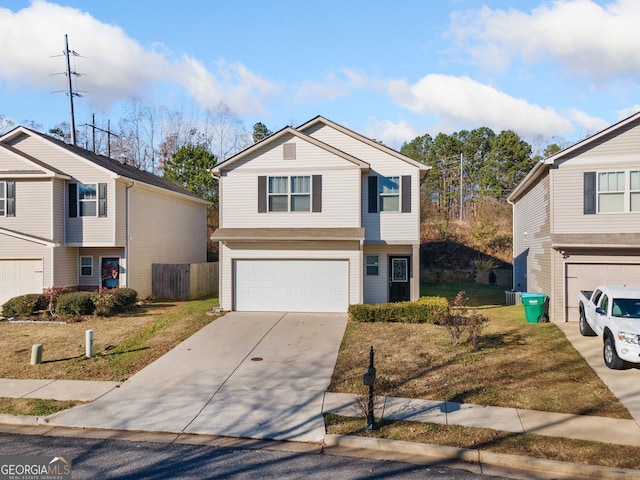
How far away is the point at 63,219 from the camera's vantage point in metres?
18.9

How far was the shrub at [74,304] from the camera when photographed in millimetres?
16109

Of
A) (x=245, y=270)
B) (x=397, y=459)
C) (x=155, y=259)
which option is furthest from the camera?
(x=155, y=259)

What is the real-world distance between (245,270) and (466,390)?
10314mm

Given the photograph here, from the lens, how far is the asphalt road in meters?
5.91

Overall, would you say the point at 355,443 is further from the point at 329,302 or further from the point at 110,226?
the point at 110,226

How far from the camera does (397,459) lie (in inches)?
252

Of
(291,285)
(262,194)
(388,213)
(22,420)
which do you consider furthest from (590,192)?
(22,420)

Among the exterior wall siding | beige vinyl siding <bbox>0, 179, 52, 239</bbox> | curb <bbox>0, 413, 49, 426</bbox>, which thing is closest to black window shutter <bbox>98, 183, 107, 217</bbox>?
beige vinyl siding <bbox>0, 179, 52, 239</bbox>

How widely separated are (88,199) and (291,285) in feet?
32.7

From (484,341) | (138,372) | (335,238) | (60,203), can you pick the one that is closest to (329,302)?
(335,238)

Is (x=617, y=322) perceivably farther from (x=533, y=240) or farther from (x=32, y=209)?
(x=32, y=209)

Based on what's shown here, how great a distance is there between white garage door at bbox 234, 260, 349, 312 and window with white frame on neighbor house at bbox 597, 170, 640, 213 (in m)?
8.99

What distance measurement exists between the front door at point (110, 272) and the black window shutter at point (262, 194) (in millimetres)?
7569

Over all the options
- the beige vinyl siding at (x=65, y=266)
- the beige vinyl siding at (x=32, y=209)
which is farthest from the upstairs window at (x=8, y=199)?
the beige vinyl siding at (x=65, y=266)
